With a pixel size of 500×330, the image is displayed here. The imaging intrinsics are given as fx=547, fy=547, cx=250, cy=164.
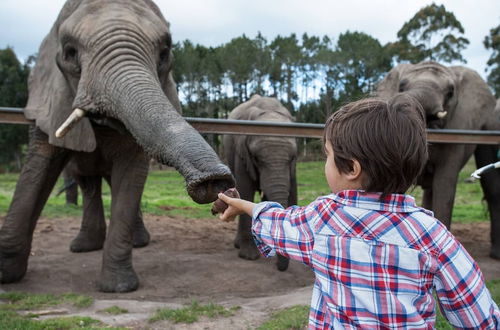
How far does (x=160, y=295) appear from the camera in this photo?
5367 mm

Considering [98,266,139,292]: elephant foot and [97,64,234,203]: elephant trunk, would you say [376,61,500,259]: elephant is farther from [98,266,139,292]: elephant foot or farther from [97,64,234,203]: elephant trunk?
[98,266,139,292]: elephant foot

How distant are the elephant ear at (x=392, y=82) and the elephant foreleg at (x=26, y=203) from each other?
4.84m

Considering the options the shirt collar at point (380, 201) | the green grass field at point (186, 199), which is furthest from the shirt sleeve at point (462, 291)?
the green grass field at point (186, 199)

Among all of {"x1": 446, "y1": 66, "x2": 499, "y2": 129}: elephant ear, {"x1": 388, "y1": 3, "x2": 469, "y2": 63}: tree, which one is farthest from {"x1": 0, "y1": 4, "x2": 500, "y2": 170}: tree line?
{"x1": 446, "y1": 66, "x2": 499, "y2": 129}: elephant ear

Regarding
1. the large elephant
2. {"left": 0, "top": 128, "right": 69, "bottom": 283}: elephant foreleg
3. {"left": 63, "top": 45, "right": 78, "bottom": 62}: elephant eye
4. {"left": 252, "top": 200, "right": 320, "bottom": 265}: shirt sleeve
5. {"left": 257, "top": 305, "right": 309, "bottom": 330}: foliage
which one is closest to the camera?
{"left": 252, "top": 200, "right": 320, "bottom": 265}: shirt sleeve

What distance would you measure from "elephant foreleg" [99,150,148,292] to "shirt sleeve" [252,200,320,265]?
361 cm

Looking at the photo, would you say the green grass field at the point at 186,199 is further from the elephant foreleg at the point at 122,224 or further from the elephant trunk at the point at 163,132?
the elephant trunk at the point at 163,132

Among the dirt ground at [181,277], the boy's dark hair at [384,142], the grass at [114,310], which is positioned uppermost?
the boy's dark hair at [384,142]

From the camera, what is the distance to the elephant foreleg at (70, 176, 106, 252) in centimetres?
721

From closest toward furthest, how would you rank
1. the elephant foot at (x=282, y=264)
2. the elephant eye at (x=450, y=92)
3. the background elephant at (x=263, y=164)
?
1. the elephant foot at (x=282, y=264)
2. the background elephant at (x=263, y=164)
3. the elephant eye at (x=450, y=92)

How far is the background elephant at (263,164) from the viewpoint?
6.61 metres

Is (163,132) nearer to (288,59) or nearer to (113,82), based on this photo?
(113,82)

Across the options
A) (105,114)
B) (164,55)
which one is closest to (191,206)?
(164,55)

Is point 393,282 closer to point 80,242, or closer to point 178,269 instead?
point 178,269
